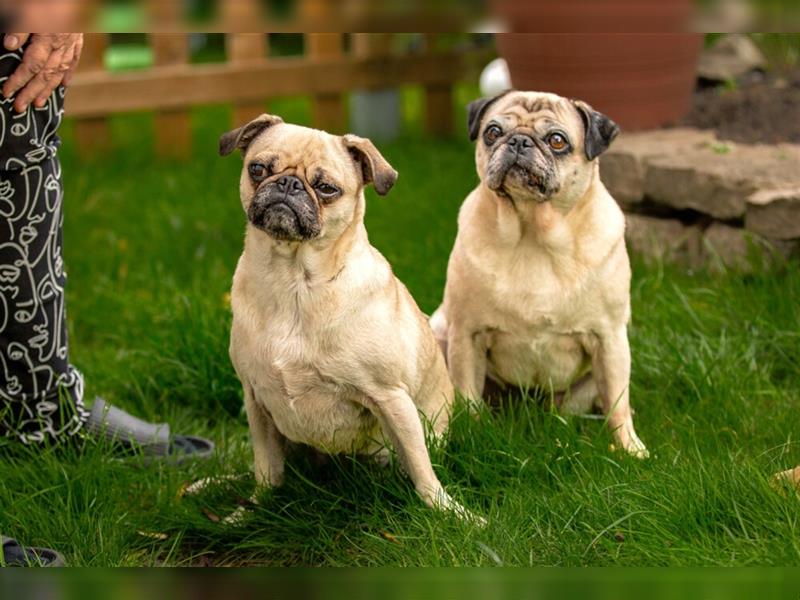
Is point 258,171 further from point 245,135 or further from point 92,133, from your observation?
point 92,133

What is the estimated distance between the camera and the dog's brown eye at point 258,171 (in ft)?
9.25

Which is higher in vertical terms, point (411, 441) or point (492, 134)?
point (492, 134)

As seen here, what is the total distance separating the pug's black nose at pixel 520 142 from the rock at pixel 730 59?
3662mm

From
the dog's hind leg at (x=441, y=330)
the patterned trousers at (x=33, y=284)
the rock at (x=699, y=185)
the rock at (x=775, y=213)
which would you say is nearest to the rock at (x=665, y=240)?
the rock at (x=699, y=185)

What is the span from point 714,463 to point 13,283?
213 cm

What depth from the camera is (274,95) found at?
24.6 feet

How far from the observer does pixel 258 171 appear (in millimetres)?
2836

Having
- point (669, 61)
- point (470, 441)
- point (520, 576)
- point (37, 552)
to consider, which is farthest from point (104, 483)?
point (669, 61)

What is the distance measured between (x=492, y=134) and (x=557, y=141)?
21 cm

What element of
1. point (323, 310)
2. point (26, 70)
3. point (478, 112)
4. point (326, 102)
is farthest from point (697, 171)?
point (326, 102)

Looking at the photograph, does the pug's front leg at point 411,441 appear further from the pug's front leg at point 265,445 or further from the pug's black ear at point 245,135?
the pug's black ear at point 245,135

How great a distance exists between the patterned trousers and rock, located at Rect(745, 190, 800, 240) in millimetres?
2870

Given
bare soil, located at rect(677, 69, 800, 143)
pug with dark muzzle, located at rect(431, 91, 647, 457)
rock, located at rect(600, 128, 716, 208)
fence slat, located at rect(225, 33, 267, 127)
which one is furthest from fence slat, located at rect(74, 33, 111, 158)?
pug with dark muzzle, located at rect(431, 91, 647, 457)

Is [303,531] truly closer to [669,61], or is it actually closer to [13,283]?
[13,283]
